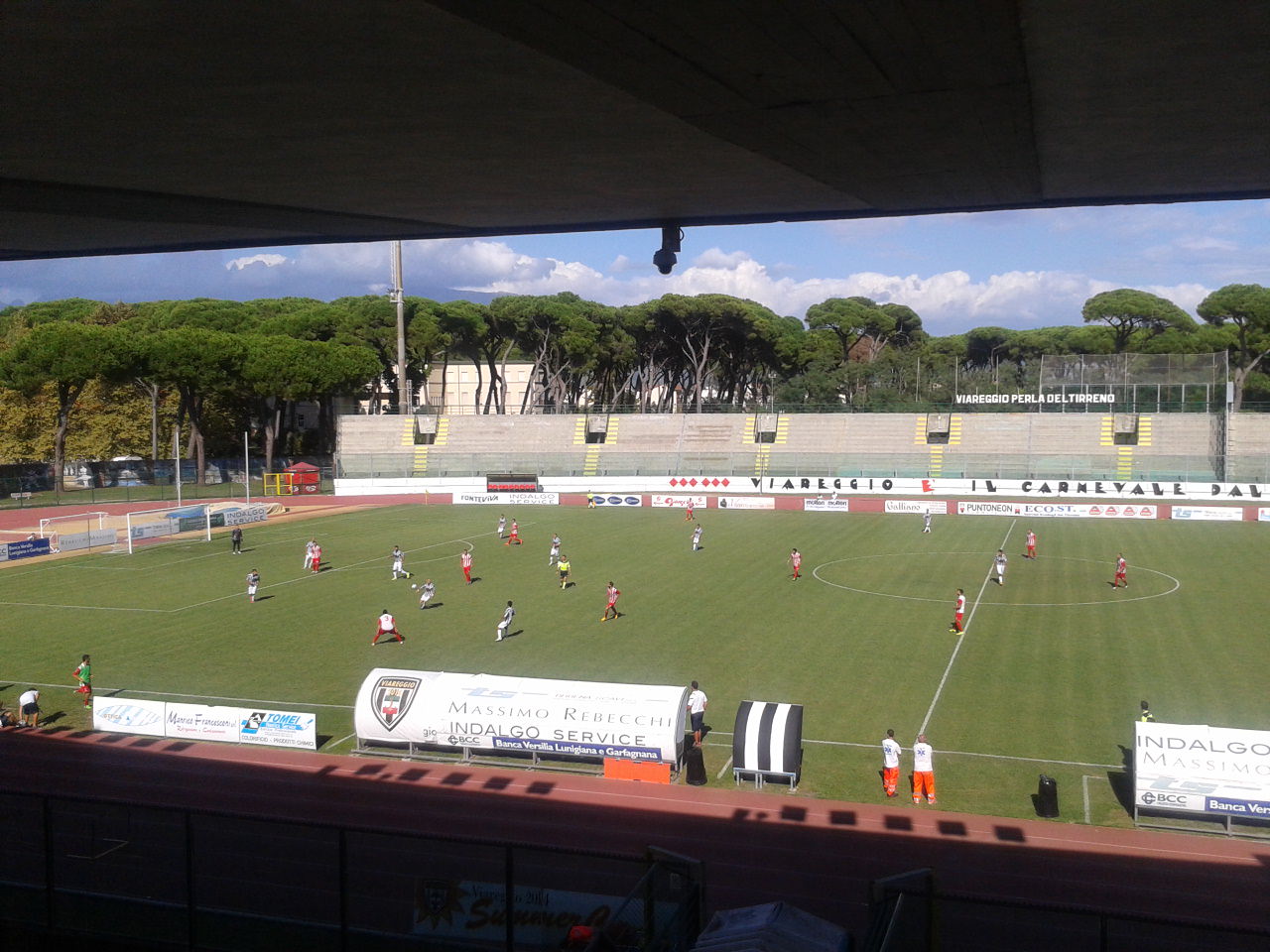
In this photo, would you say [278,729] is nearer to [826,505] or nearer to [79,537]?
[79,537]

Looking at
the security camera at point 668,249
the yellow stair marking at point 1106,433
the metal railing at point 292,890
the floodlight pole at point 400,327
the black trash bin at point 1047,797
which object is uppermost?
the floodlight pole at point 400,327

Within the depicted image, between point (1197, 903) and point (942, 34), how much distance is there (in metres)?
12.4

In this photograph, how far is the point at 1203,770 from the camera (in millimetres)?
14859

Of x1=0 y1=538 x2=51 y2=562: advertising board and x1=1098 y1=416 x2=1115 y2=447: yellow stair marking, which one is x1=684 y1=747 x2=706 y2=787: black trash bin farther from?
x1=1098 y1=416 x2=1115 y2=447: yellow stair marking

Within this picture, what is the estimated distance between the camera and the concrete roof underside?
4.06 metres

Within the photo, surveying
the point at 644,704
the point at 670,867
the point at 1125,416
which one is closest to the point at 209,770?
the point at 644,704

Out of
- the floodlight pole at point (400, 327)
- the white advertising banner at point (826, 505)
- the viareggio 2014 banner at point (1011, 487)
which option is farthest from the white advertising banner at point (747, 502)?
the floodlight pole at point (400, 327)

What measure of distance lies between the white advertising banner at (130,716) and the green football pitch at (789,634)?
0.77 meters

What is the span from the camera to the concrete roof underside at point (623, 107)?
13.3ft

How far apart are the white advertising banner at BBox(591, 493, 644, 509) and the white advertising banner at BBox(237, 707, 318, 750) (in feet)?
131

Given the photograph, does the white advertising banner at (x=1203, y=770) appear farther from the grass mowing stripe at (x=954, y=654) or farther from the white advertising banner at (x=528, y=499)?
the white advertising banner at (x=528, y=499)

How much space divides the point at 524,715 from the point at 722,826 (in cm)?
431

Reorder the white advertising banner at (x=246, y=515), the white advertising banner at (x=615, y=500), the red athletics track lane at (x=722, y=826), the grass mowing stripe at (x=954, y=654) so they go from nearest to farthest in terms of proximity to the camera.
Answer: the red athletics track lane at (x=722, y=826) < the grass mowing stripe at (x=954, y=654) < the white advertising banner at (x=246, y=515) < the white advertising banner at (x=615, y=500)

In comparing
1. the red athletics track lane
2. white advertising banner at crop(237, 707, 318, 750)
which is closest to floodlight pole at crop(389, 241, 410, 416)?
the red athletics track lane
